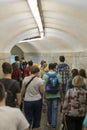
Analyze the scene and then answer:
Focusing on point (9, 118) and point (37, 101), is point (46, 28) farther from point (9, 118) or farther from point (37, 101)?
point (9, 118)

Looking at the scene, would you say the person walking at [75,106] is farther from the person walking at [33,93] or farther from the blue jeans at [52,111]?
the blue jeans at [52,111]

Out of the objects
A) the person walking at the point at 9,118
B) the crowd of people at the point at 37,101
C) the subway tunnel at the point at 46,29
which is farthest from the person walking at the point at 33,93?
the person walking at the point at 9,118

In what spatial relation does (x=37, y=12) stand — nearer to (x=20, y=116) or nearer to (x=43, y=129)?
(x=43, y=129)

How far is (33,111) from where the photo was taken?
281 inches

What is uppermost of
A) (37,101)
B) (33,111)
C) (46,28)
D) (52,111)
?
(46,28)

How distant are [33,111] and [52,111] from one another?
1486 mm

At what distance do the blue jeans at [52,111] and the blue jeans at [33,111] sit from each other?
4.09 ft

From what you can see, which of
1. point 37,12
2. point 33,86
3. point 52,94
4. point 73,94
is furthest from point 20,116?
point 37,12

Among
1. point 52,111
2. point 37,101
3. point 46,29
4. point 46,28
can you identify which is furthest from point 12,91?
point 46,29

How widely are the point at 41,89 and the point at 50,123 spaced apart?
2151mm

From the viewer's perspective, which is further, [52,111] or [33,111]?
[52,111]

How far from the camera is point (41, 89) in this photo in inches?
273

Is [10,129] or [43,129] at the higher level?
[10,129]

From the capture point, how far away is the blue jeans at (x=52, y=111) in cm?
835
